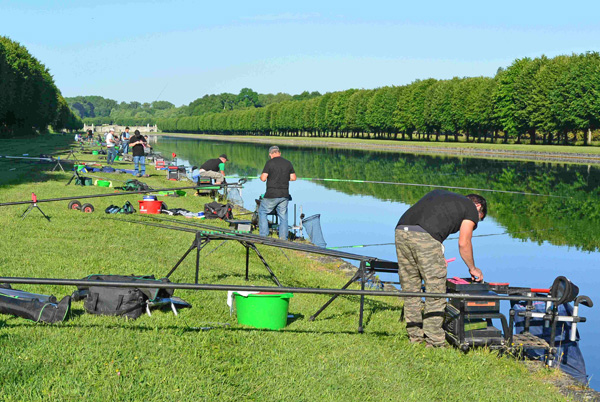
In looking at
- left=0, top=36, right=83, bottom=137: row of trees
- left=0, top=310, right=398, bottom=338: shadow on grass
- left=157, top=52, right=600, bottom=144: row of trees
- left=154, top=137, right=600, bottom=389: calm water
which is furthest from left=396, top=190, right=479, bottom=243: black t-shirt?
left=157, top=52, right=600, bottom=144: row of trees

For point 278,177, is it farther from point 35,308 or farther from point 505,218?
point 505,218

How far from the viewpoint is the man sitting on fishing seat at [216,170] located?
21047 mm

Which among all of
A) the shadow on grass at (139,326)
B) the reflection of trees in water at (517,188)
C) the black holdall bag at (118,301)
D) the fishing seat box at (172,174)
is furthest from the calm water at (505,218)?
the black holdall bag at (118,301)

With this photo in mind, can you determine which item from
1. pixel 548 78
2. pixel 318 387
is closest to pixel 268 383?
pixel 318 387

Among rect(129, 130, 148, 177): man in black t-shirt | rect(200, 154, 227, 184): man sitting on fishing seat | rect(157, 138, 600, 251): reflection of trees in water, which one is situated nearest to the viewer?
rect(157, 138, 600, 251): reflection of trees in water

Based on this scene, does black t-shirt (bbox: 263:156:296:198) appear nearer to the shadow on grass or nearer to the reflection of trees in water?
the shadow on grass

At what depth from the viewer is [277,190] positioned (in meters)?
14.3

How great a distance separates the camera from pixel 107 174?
27.7 meters

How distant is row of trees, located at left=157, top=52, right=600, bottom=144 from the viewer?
67062mm

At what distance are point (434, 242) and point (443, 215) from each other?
0.31 m

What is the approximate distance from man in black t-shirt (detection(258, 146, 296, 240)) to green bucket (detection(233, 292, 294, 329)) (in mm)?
7216

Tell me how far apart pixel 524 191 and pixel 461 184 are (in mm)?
3027

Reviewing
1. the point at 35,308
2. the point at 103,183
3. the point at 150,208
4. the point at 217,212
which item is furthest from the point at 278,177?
the point at 103,183

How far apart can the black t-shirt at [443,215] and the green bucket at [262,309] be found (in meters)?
1.71
